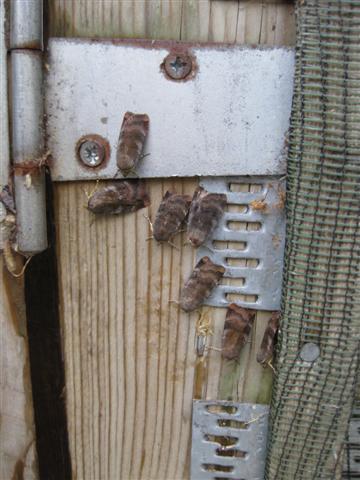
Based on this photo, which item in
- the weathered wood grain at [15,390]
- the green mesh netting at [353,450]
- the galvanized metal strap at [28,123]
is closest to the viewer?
the galvanized metal strap at [28,123]

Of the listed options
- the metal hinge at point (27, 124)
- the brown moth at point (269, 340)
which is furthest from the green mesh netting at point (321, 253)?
the metal hinge at point (27, 124)

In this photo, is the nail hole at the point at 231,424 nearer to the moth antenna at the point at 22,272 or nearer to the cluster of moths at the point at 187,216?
the cluster of moths at the point at 187,216

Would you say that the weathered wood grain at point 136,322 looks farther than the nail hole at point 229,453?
No

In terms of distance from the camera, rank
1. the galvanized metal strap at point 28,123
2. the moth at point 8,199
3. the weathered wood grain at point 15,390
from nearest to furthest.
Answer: the galvanized metal strap at point 28,123, the moth at point 8,199, the weathered wood grain at point 15,390

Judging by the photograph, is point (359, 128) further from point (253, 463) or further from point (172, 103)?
point (253, 463)

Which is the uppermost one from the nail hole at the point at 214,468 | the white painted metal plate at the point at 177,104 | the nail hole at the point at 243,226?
the white painted metal plate at the point at 177,104

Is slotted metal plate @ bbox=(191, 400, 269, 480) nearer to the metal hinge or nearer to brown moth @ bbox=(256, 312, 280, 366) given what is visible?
brown moth @ bbox=(256, 312, 280, 366)
